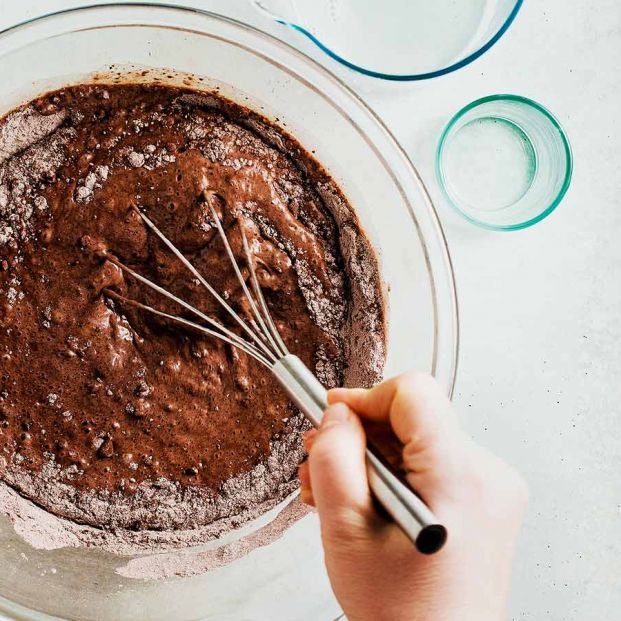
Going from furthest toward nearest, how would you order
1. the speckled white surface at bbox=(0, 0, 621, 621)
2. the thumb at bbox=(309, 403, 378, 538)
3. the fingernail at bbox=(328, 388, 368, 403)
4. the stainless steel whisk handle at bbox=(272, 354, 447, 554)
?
1. the speckled white surface at bbox=(0, 0, 621, 621)
2. the fingernail at bbox=(328, 388, 368, 403)
3. the thumb at bbox=(309, 403, 378, 538)
4. the stainless steel whisk handle at bbox=(272, 354, 447, 554)

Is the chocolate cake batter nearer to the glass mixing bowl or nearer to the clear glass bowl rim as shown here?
the glass mixing bowl

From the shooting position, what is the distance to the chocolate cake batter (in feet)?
4.17

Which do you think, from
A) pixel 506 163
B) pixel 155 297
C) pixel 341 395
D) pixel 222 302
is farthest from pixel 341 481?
pixel 506 163

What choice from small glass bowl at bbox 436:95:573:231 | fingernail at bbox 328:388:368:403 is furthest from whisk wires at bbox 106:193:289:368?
small glass bowl at bbox 436:95:573:231

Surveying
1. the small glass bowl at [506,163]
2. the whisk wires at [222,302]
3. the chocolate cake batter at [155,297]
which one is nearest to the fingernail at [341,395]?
the whisk wires at [222,302]

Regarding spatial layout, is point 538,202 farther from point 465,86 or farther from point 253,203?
point 253,203

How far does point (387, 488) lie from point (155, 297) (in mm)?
667

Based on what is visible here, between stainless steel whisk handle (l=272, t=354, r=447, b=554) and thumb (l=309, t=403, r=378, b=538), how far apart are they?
18 mm

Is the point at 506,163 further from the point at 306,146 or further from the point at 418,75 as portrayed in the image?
the point at 306,146

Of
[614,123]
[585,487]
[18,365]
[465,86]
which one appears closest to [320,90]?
[465,86]

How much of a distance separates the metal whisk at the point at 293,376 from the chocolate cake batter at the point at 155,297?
0.9 inches

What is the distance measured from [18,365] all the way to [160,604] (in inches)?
21.1

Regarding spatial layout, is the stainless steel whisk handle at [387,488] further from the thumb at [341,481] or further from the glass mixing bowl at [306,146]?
the glass mixing bowl at [306,146]

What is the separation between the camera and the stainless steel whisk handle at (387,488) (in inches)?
28.2
